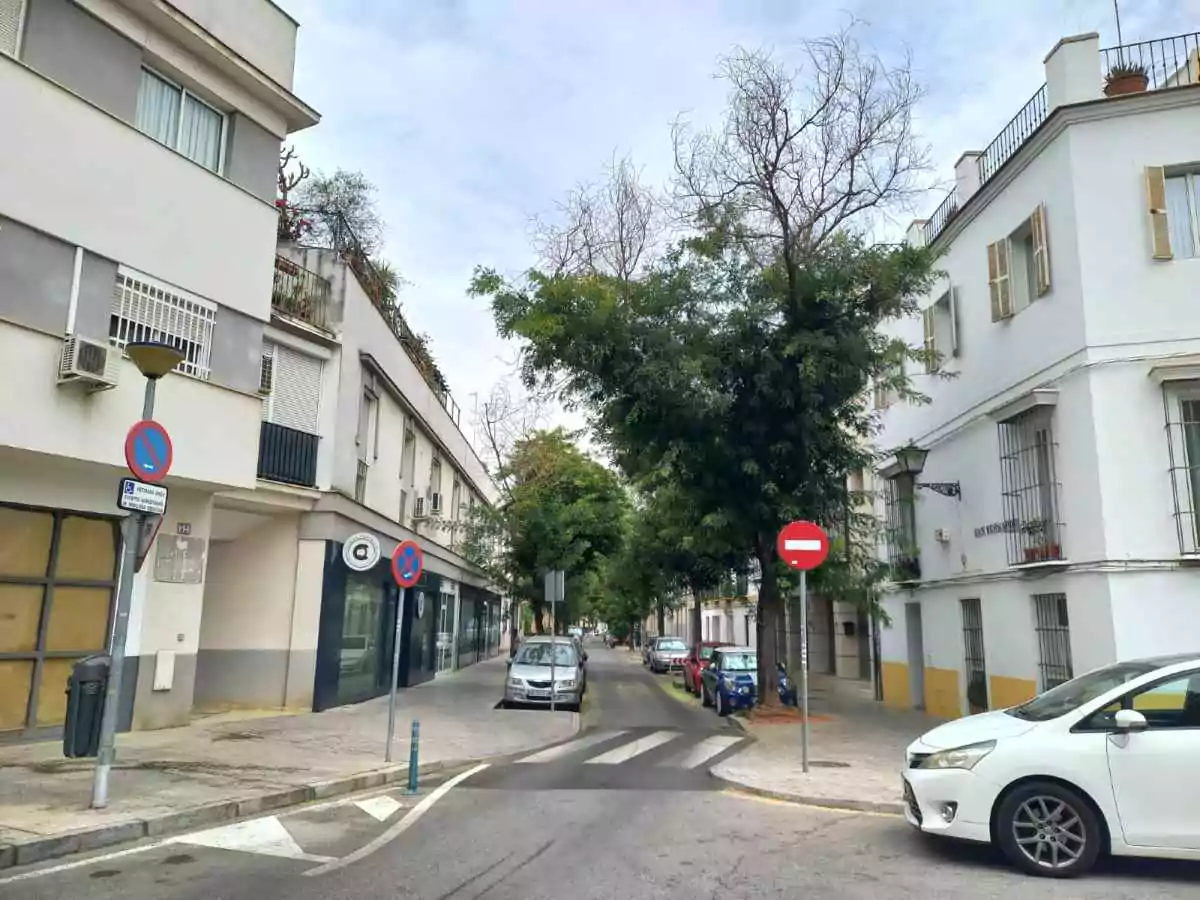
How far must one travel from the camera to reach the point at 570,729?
1616 centimetres

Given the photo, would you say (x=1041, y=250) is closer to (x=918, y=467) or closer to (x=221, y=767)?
(x=918, y=467)

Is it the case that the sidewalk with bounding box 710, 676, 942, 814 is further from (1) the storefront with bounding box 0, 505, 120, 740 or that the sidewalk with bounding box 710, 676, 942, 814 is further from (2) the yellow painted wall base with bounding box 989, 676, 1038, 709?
(1) the storefront with bounding box 0, 505, 120, 740

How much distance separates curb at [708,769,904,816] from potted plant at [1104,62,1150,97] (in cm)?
1148

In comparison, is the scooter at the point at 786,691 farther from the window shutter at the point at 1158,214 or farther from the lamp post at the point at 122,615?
the lamp post at the point at 122,615

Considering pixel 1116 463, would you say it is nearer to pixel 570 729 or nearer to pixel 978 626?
pixel 978 626

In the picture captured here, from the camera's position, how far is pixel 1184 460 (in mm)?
12578

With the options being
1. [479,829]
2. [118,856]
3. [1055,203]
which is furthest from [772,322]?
[118,856]

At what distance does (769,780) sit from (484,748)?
462 centimetres

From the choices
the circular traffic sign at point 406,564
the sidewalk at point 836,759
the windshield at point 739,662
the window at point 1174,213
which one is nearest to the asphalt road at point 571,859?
the sidewalk at point 836,759

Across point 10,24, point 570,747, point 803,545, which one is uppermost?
point 10,24

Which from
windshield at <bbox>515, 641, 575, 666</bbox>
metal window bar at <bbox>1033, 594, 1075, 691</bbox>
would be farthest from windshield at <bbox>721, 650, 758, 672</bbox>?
metal window bar at <bbox>1033, 594, 1075, 691</bbox>

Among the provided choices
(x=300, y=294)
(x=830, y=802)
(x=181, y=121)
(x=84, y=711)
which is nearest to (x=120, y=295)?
(x=181, y=121)

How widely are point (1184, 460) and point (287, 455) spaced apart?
14293mm

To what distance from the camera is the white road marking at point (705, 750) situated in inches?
486
